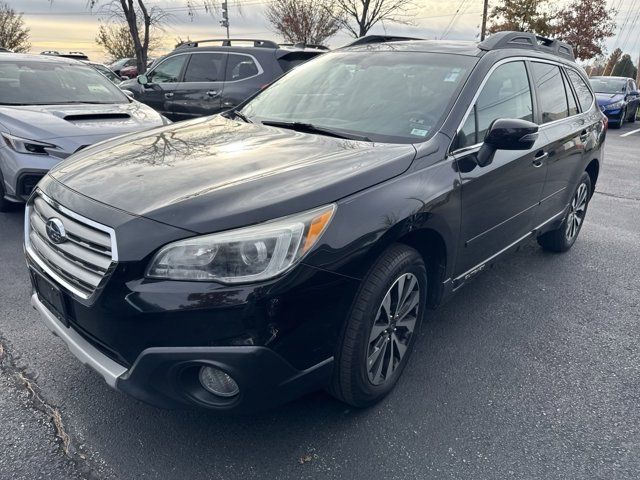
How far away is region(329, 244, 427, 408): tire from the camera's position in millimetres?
2191

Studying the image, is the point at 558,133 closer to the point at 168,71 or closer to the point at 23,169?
the point at 23,169

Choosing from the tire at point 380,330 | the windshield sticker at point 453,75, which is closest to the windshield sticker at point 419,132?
the windshield sticker at point 453,75

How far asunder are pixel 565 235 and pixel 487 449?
9.80 ft

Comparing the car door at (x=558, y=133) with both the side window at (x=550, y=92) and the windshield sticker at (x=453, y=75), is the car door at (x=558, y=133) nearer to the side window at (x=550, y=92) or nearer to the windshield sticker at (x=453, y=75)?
the side window at (x=550, y=92)

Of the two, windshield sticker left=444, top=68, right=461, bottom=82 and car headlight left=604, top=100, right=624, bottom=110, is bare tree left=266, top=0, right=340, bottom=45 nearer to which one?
car headlight left=604, top=100, right=624, bottom=110

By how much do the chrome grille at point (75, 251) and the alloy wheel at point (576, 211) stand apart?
404 cm

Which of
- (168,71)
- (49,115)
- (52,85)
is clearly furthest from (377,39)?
(168,71)

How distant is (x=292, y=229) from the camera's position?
194 centimetres

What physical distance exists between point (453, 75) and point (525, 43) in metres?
1.09

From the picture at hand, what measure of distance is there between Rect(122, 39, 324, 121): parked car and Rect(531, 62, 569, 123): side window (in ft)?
14.8

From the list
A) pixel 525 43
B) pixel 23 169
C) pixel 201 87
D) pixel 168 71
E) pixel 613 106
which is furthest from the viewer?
pixel 613 106

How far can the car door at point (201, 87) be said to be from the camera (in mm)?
7945

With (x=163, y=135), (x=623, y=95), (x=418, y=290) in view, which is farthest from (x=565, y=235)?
(x=623, y=95)

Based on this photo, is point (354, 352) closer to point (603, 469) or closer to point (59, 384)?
point (603, 469)
